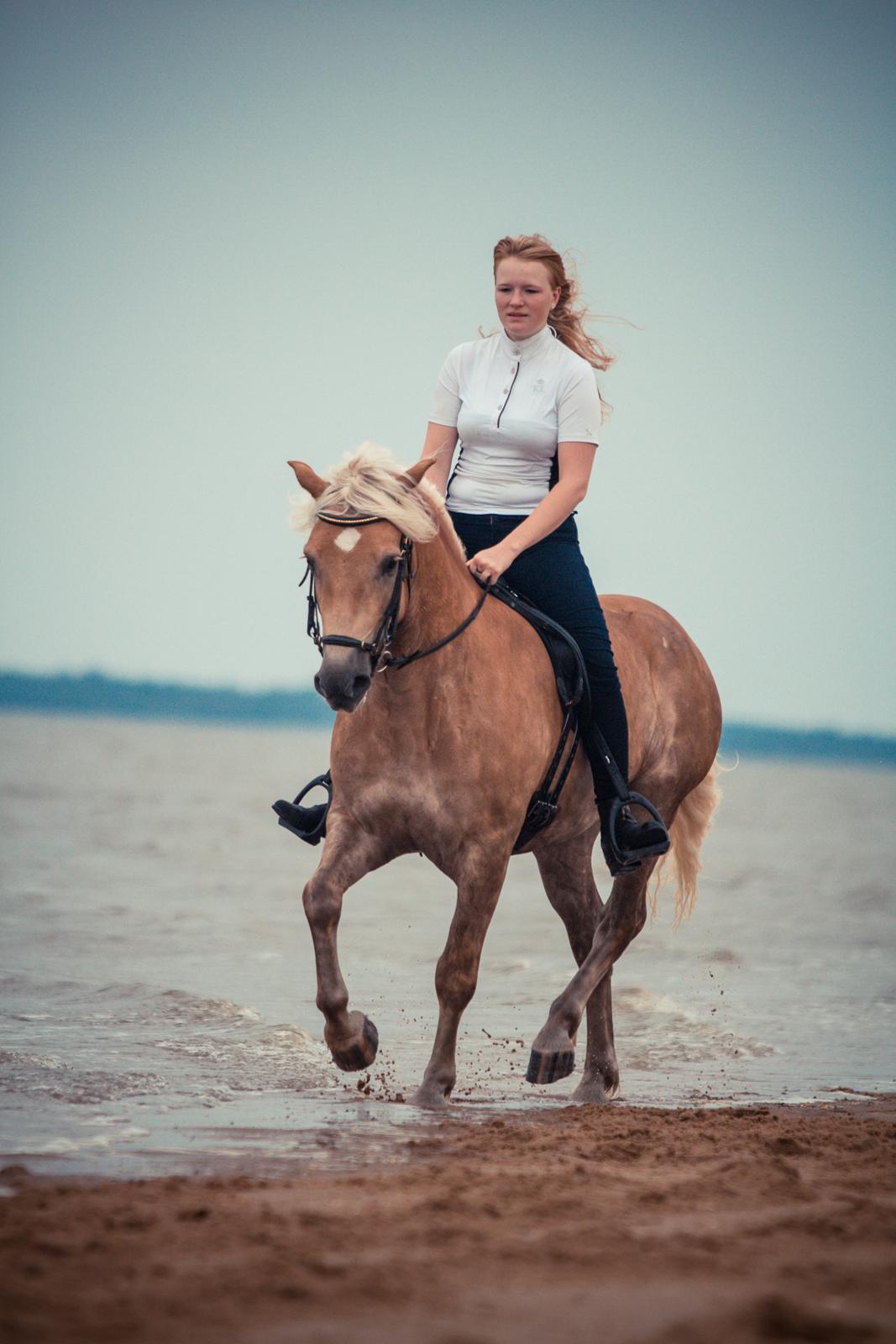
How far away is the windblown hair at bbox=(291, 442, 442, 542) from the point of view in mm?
5688

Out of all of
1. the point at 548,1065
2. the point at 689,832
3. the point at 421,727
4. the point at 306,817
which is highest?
the point at 421,727

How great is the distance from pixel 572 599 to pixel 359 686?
5.72 feet

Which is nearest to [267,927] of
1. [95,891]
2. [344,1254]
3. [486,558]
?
[95,891]

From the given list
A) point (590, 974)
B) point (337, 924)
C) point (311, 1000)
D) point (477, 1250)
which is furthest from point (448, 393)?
point (311, 1000)

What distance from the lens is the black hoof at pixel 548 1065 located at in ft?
21.3

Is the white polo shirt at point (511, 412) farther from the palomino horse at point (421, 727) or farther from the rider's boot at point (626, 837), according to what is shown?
the rider's boot at point (626, 837)

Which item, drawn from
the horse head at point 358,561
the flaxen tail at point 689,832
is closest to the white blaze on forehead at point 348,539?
the horse head at point 358,561

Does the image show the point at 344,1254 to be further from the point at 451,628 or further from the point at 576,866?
the point at 576,866

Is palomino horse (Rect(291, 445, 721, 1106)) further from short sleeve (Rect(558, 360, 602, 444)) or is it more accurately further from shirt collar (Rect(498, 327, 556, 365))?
shirt collar (Rect(498, 327, 556, 365))

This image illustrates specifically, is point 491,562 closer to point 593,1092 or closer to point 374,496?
point 374,496

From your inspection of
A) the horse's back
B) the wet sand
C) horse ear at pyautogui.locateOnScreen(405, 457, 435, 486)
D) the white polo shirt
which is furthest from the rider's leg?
the wet sand

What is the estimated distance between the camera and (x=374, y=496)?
5695 millimetres

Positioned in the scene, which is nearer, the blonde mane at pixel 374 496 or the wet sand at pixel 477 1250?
the wet sand at pixel 477 1250

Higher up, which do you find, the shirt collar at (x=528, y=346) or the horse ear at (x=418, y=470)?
the shirt collar at (x=528, y=346)
